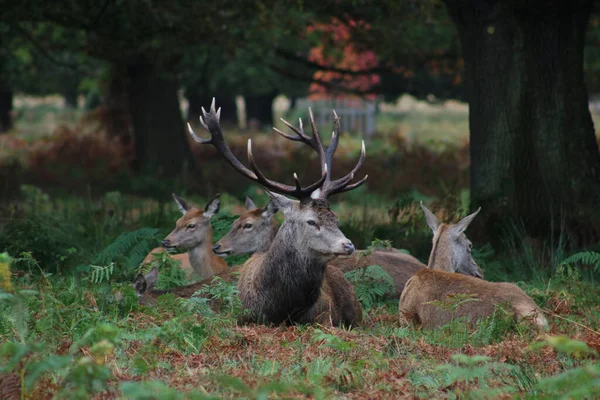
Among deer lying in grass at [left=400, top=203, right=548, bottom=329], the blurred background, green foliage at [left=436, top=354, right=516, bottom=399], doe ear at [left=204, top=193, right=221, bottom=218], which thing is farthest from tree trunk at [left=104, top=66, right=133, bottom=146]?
green foliage at [left=436, top=354, right=516, bottom=399]

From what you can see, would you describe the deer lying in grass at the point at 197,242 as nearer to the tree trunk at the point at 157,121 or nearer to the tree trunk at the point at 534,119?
the tree trunk at the point at 534,119

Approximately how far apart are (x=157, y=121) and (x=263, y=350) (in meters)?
12.0

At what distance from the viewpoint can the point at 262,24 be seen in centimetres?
1413

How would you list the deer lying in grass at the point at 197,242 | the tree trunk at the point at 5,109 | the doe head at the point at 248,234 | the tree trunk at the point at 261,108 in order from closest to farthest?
the doe head at the point at 248,234 < the deer lying in grass at the point at 197,242 < the tree trunk at the point at 5,109 < the tree trunk at the point at 261,108

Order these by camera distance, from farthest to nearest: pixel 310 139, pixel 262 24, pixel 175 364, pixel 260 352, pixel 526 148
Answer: pixel 262 24
pixel 526 148
pixel 310 139
pixel 260 352
pixel 175 364

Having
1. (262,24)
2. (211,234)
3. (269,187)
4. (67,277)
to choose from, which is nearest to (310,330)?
(269,187)

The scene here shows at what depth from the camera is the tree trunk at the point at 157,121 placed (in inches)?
689

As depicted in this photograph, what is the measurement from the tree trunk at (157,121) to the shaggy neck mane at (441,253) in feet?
31.4

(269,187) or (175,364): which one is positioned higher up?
(269,187)

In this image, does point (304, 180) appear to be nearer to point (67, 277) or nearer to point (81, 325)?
point (67, 277)

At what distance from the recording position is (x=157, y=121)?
1753 cm

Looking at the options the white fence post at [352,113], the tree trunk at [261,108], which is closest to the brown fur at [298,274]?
the white fence post at [352,113]

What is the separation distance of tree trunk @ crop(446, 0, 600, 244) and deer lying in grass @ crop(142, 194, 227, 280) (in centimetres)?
257

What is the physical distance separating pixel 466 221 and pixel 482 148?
2.22 m
